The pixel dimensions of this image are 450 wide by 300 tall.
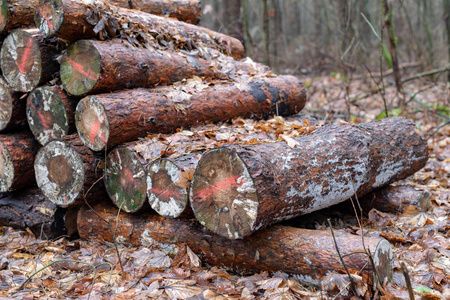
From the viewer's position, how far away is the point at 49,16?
11.9 ft

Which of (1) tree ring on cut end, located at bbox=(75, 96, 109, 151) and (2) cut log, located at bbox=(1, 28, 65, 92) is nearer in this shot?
(1) tree ring on cut end, located at bbox=(75, 96, 109, 151)

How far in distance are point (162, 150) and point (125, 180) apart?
520mm

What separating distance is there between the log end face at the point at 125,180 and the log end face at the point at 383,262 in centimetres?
199

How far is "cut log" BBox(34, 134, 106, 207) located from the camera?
3701 mm

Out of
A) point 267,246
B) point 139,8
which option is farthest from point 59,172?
point 139,8

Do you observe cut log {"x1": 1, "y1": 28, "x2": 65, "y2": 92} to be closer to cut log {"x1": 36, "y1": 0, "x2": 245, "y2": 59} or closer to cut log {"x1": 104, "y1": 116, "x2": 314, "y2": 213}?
cut log {"x1": 36, "y1": 0, "x2": 245, "y2": 59}

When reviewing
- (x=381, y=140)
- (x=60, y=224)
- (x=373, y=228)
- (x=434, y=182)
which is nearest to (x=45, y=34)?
(x=60, y=224)

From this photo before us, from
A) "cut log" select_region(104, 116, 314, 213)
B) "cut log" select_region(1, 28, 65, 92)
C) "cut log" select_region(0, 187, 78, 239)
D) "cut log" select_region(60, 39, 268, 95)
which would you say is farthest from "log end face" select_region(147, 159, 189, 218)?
"cut log" select_region(1, 28, 65, 92)

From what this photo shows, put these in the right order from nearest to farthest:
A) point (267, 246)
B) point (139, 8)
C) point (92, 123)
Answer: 1. point (267, 246)
2. point (92, 123)
3. point (139, 8)

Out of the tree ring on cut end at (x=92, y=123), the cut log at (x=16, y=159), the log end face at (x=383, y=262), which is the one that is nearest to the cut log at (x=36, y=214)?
the cut log at (x=16, y=159)

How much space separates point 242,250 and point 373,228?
1517 mm

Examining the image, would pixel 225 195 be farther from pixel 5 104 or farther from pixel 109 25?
pixel 5 104

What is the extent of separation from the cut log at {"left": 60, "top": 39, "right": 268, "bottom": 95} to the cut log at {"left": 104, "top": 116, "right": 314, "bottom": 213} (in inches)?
27.3

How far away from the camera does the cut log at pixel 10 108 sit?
165 inches
